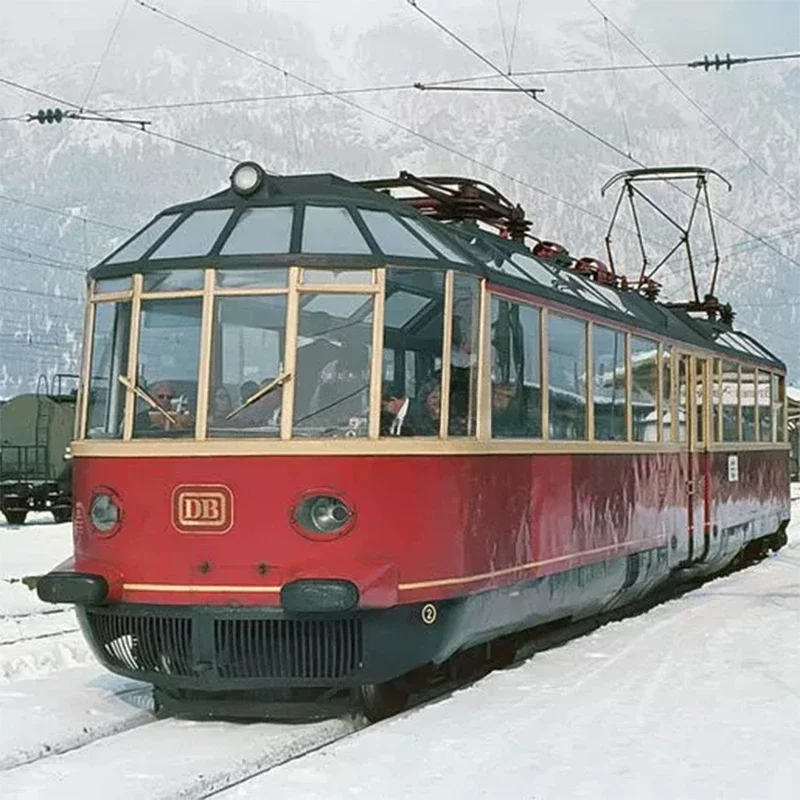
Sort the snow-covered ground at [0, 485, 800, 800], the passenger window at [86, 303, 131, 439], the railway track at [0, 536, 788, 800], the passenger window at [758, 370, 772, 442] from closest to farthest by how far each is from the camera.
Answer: the snow-covered ground at [0, 485, 800, 800], the railway track at [0, 536, 788, 800], the passenger window at [86, 303, 131, 439], the passenger window at [758, 370, 772, 442]

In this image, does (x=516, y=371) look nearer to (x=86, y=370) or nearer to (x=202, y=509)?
(x=202, y=509)

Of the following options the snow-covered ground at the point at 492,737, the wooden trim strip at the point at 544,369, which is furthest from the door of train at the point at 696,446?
the wooden trim strip at the point at 544,369

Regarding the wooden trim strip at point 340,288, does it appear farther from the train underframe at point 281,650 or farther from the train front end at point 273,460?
the train underframe at point 281,650

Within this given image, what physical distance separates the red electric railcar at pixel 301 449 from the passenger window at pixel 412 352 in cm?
1

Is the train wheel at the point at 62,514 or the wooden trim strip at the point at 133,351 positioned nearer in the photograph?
the wooden trim strip at the point at 133,351

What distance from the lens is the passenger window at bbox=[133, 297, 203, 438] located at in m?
8.12

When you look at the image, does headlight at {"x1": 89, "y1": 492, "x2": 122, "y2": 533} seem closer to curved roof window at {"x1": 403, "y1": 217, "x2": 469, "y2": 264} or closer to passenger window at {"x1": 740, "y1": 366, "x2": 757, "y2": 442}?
curved roof window at {"x1": 403, "y1": 217, "x2": 469, "y2": 264}

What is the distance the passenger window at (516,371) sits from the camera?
882 centimetres

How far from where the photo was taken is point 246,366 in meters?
8.04

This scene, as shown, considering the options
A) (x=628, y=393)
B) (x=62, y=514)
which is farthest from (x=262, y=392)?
(x=62, y=514)

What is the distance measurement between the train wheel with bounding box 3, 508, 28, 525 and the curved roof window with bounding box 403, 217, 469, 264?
910 inches

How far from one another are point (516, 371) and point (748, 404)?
838 cm

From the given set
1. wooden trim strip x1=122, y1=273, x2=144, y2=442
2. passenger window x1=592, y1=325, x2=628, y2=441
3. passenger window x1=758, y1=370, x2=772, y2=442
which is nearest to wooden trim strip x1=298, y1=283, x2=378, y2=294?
wooden trim strip x1=122, y1=273, x2=144, y2=442

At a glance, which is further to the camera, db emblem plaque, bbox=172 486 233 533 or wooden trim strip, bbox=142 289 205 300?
wooden trim strip, bbox=142 289 205 300
